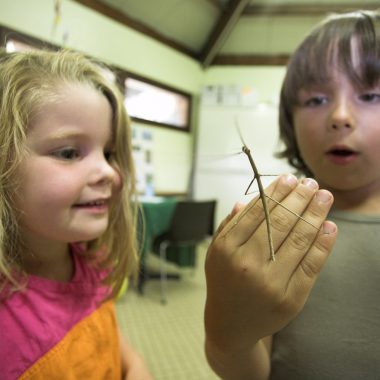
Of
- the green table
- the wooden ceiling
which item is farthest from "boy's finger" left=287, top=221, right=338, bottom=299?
the wooden ceiling

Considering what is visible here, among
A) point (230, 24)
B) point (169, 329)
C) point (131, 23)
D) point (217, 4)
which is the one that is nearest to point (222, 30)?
point (230, 24)

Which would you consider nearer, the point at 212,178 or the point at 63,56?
the point at 63,56

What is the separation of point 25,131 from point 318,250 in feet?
1.19

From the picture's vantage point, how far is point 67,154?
407 mm

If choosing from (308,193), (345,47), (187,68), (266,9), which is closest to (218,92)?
(187,68)

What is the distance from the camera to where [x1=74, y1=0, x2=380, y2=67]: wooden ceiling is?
2358 millimetres

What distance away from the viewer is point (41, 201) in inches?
15.2

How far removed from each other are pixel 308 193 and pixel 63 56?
15.4 inches

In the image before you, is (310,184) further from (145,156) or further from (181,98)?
(181,98)

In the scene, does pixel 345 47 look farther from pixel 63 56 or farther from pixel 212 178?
pixel 212 178

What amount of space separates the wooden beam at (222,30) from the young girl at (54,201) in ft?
8.80

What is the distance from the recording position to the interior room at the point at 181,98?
1.57 meters

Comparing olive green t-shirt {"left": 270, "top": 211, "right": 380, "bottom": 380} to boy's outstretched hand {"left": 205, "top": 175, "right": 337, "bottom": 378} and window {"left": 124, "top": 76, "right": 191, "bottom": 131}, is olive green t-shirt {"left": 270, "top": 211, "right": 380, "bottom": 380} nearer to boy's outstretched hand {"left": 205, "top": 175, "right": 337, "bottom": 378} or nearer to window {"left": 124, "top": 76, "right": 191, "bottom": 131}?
boy's outstretched hand {"left": 205, "top": 175, "right": 337, "bottom": 378}

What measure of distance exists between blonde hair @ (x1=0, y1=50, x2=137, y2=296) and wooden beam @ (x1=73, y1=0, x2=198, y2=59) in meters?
1.16
